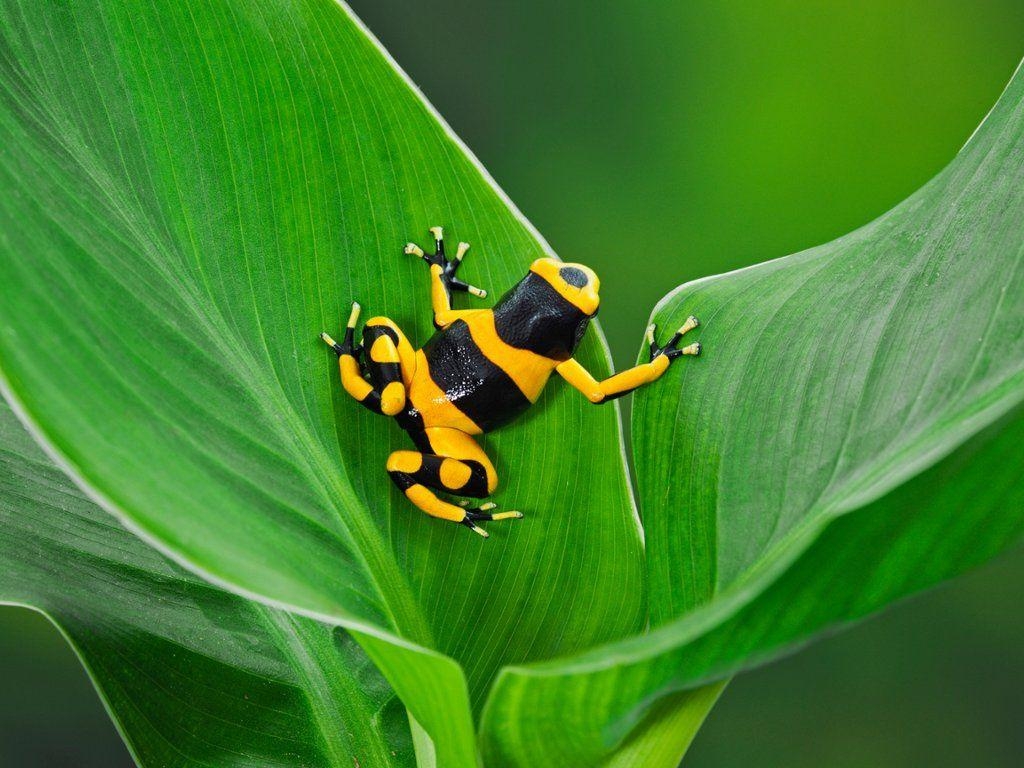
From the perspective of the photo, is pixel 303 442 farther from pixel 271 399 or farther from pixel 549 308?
pixel 549 308

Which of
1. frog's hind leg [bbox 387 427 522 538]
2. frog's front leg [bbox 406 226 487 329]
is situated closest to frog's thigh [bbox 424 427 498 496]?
frog's hind leg [bbox 387 427 522 538]

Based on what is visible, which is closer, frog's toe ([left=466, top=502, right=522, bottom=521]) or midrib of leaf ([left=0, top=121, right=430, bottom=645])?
midrib of leaf ([left=0, top=121, right=430, bottom=645])

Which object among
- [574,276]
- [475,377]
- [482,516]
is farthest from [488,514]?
[574,276]

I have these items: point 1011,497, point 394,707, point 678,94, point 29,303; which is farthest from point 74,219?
point 678,94

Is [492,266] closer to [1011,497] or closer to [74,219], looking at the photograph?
[74,219]

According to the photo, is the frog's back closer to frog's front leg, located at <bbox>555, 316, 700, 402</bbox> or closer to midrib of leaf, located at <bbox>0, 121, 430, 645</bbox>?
frog's front leg, located at <bbox>555, 316, 700, 402</bbox>

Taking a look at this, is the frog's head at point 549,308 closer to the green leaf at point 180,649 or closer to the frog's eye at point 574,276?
the frog's eye at point 574,276

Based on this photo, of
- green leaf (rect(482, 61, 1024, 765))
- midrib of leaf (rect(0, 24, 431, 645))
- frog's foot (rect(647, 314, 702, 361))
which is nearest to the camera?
green leaf (rect(482, 61, 1024, 765))
